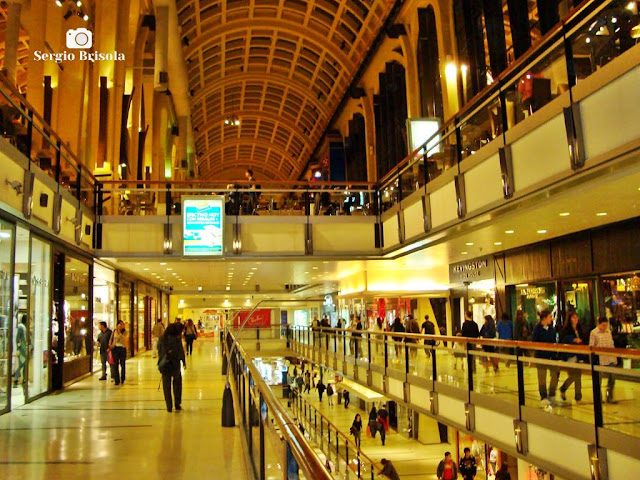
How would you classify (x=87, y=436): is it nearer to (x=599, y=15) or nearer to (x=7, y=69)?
(x=599, y=15)

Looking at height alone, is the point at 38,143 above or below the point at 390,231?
above

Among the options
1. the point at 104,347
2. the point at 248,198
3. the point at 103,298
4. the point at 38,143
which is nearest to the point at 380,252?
the point at 248,198

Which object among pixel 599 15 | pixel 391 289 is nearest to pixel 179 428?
pixel 599 15

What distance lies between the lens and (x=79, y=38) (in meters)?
18.2

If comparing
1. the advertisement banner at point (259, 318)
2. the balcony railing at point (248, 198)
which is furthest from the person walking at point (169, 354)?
the advertisement banner at point (259, 318)

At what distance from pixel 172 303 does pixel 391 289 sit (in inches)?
1156

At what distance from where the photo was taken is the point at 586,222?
38.8 ft

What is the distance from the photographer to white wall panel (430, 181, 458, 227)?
38.1 ft

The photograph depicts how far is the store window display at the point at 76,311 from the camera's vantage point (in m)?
13.5

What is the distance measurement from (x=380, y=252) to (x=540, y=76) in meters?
9.16

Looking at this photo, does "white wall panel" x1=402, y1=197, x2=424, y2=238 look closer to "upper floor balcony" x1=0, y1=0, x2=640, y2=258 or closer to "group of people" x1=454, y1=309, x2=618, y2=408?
"upper floor balcony" x1=0, y1=0, x2=640, y2=258

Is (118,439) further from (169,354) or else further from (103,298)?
(103,298)

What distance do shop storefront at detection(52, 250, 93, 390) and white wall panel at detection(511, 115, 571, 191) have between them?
9.22 metres

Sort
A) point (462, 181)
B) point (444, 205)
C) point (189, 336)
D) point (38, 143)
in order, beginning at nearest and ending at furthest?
1. point (462, 181)
2. point (38, 143)
3. point (444, 205)
4. point (189, 336)
